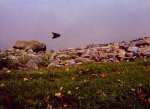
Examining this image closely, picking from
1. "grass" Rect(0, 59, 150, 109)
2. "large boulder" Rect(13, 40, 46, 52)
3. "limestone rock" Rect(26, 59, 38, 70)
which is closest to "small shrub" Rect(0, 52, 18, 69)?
"limestone rock" Rect(26, 59, 38, 70)

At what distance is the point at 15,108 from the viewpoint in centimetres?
1011

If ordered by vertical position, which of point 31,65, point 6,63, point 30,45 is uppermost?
point 30,45

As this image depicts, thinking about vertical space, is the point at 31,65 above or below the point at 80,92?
above

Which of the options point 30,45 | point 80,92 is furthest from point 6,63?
point 30,45

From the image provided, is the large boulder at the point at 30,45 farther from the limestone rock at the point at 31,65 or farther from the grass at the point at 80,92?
the grass at the point at 80,92

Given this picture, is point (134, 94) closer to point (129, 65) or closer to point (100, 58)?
point (129, 65)

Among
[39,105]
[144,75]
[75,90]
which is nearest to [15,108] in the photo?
[39,105]

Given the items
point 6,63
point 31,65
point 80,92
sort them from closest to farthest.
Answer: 1. point 80,92
2. point 6,63
3. point 31,65

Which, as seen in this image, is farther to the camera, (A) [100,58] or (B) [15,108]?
(A) [100,58]

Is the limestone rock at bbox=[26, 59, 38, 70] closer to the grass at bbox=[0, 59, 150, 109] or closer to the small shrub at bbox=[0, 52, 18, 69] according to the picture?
the small shrub at bbox=[0, 52, 18, 69]

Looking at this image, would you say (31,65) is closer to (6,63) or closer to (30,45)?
(6,63)

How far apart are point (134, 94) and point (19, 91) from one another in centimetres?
381

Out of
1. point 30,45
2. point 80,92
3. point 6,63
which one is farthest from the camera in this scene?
point 30,45

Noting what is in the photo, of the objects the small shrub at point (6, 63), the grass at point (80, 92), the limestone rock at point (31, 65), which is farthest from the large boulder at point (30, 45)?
the grass at point (80, 92)
